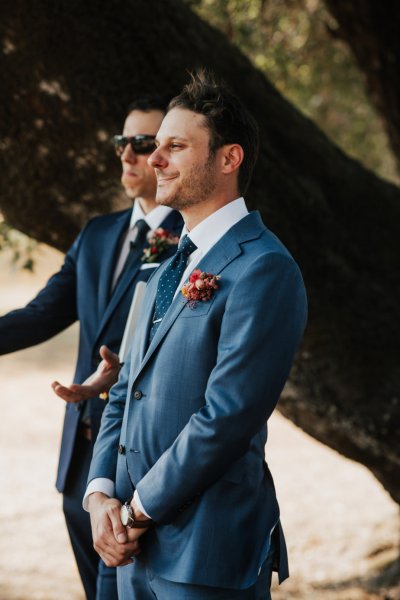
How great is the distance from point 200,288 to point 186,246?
10.7 inches

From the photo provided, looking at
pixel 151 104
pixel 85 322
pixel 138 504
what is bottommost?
pixel 138 504

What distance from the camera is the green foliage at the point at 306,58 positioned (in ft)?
24.9

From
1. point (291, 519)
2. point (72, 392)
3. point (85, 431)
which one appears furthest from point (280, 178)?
point (291, 519)


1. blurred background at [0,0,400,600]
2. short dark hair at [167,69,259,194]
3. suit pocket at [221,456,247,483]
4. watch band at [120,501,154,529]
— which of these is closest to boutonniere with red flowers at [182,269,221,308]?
short dark hair at [167,69,259,194]

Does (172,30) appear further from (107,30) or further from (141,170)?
(141,170)

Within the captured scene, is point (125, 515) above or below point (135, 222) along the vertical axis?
below

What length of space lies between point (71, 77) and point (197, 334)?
6.99 ft

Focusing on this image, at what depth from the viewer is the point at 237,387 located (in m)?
2.24

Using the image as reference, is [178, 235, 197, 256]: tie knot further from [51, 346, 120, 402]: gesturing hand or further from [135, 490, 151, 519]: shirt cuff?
[135, 490, 151, 519]: shirt cuff

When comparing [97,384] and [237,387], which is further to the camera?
[97,384]

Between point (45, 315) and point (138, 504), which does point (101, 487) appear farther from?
point (45, 315)

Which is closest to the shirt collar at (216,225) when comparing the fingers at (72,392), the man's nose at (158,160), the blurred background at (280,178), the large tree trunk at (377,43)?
the man's nose at (158,160)

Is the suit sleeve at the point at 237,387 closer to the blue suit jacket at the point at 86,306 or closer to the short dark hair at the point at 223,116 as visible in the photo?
the short dark hair at the point at 223,116

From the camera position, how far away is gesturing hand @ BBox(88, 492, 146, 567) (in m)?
2.37
